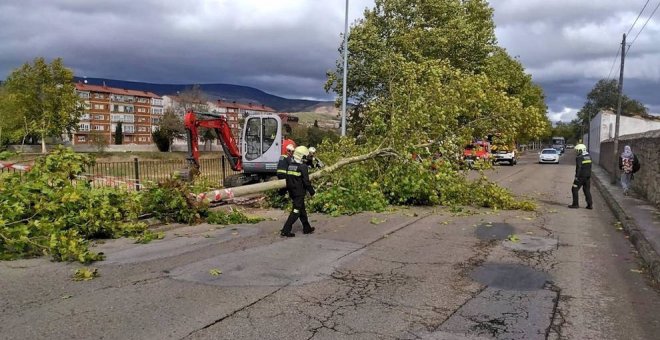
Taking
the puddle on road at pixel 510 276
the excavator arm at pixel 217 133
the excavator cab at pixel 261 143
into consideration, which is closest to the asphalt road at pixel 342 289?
the puddle on road at pixel 510 276

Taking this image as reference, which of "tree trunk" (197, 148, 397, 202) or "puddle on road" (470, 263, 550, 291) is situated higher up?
"tree trunk" (197, 148, 397, 202)

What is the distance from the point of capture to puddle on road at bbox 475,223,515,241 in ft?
31.6

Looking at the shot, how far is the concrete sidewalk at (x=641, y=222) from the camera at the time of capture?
26.0 feet

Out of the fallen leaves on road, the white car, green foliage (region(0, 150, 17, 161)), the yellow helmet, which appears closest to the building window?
the white car

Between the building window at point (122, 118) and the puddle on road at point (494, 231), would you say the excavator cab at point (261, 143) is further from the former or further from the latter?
the building window at point (122, 118)

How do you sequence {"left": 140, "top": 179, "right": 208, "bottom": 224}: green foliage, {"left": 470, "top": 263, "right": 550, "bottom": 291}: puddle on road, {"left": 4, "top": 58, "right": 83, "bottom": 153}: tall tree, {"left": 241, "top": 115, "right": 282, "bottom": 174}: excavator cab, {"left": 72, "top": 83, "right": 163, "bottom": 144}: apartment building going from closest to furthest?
{"left": 470, "top": 263, "right": 550, "bottom": 291}: puddle on road, {"left": 140, "top": 179, "right": 208, "bottom": 224}: green foliage, {"left": 241, "top": 115, "right": 282, "bottom": 174}: excavator cab, {"left": 4, "top": 58, "right": 83, "bottom": 153}: tall tree, {"left": 72, "top": 83, "right": 163, "bottom": 144}: apartment building

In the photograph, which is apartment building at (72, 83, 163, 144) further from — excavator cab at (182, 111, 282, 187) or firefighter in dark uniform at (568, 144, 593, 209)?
firefighter in dark uniform at (568, 144, 593, 209)

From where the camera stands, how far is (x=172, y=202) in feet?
34.8

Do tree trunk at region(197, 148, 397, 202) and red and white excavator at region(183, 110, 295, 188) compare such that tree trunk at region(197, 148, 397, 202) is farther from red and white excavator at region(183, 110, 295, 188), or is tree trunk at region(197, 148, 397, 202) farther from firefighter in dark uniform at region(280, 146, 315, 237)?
red and white excavator at region(183, 110, 295, 188)

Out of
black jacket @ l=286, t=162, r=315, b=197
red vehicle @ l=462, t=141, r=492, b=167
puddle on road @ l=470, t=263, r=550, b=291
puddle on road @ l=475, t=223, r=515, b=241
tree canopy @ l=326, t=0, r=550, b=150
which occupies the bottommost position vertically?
puddle on road @ l=475, t=223, r=515, b=241

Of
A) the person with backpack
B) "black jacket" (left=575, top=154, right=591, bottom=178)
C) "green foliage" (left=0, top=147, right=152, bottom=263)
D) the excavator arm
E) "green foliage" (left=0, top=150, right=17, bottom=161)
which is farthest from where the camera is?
the excavator arm

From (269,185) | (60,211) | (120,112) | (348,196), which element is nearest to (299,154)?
(269,185)

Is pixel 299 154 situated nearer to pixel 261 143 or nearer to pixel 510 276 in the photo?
pixel 510 276

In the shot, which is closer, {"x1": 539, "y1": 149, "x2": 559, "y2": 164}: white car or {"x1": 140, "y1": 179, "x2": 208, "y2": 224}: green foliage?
{"x1": 140, "y1": 179, "x2": 208, "y2": 224}: green foliage
